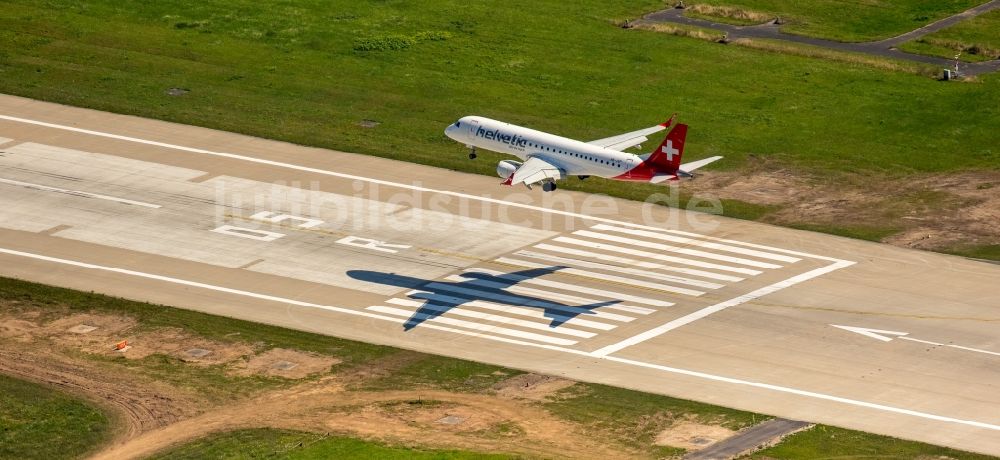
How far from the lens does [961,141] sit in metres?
134

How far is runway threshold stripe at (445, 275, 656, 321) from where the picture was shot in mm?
103375

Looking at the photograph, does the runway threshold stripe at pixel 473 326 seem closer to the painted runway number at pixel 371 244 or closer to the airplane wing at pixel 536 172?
the painted runway number at pixel 371 244

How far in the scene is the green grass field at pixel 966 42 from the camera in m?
152

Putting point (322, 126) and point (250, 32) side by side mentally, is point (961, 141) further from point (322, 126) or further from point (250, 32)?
point (250, 32)

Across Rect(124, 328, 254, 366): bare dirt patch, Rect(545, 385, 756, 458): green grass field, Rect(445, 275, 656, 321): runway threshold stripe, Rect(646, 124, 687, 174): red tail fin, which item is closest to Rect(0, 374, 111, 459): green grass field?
Rect(124, 328, 254, 366): bare dirt patch

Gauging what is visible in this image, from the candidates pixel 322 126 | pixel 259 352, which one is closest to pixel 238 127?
pixel 322 126

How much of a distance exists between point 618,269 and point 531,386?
19335mm

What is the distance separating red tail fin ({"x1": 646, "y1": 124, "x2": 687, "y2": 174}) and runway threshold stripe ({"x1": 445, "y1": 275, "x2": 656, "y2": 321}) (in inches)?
460

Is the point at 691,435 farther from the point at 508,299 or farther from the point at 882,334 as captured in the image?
the point at 508,299

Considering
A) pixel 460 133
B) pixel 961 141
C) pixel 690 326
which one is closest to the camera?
pixel 690 326

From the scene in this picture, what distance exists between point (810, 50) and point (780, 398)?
69143 mm

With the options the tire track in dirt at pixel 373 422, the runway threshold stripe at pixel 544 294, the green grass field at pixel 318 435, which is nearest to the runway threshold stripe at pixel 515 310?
the runway threshold stripe at pixel 544 294

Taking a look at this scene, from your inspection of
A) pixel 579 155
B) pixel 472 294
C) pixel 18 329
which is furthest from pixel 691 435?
pixel 18 329

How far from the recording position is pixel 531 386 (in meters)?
92.5
